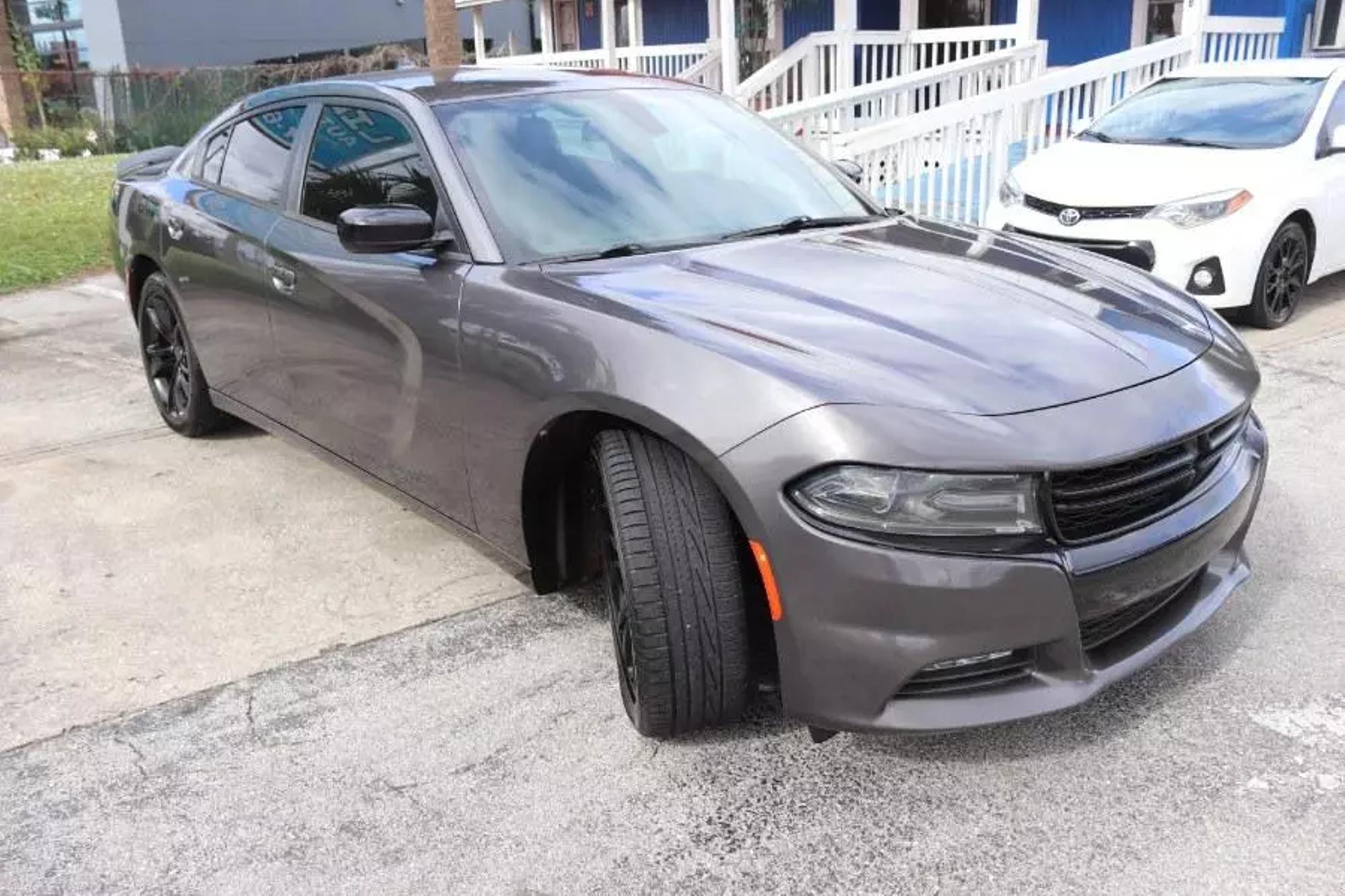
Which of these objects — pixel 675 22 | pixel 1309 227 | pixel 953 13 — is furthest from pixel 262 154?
pixel 675 22

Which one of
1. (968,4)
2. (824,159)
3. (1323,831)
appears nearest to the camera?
(1323,831)

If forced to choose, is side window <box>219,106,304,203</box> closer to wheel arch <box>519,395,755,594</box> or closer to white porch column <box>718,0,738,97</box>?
wheel arch <box>519,395,755,594</box>

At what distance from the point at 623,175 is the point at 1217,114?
553cm

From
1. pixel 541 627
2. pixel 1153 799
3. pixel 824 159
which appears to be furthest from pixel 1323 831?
pixel 824 159

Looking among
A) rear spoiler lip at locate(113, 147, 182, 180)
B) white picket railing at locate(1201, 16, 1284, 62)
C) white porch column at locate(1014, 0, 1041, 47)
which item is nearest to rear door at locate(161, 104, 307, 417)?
rear spoiler lip at locate(113, 147, 182, 180)

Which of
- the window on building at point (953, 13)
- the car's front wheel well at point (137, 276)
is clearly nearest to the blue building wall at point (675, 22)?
the window on building at point (953, 13)

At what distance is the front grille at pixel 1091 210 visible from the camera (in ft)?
21.6

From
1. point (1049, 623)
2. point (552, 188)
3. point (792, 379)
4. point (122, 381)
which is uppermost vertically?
point (552, 188)

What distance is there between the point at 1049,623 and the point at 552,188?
74.3 inches

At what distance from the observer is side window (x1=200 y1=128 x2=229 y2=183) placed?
15.6ft

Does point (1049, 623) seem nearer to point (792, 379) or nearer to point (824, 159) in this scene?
point (792, 379)

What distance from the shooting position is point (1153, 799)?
2.55 metres

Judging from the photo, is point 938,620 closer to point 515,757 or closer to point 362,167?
point 515,757

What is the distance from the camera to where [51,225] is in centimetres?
1200
